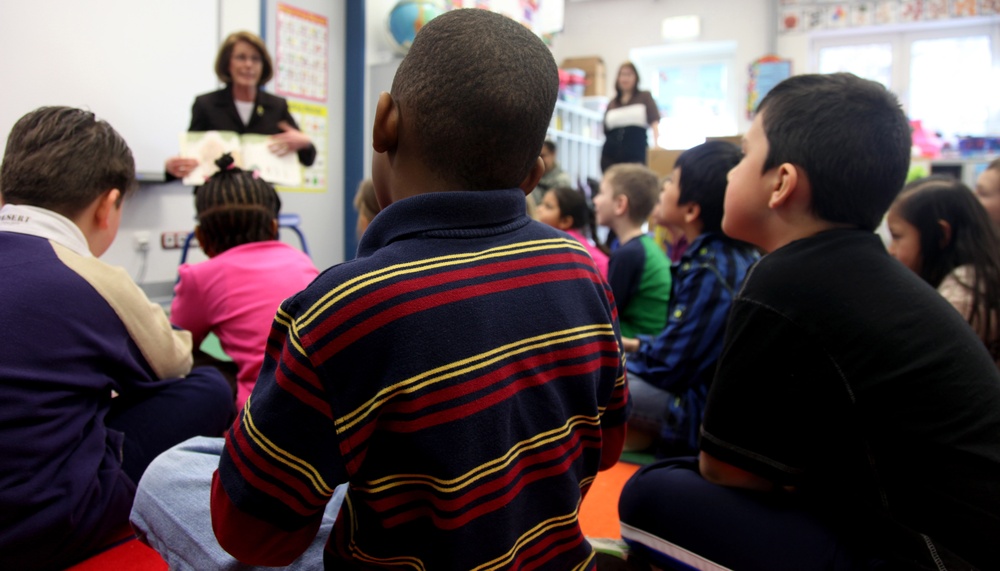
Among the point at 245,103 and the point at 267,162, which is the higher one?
the point at 245,103

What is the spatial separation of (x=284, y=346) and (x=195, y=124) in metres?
2.69

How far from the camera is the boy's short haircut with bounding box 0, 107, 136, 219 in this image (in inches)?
45.4

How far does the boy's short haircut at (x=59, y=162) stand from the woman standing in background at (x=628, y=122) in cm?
386

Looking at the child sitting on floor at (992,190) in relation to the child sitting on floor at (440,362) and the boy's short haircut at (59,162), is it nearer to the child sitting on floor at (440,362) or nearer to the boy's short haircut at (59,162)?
the child sitting on floor at (440,362)

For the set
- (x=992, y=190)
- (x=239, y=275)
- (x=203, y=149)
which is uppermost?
(x=203, y=149)

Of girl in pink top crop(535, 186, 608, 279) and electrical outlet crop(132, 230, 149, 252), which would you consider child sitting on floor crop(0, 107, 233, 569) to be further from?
electrical outlet crop(132, 230, 149, 252)

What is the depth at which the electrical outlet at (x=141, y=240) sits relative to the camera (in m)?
3.17

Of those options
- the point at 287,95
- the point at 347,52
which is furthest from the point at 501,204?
the point at 347,52

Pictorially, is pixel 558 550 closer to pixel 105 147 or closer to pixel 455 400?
pixel 455 400

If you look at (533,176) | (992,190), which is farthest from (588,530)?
(992,190)

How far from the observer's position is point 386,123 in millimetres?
668

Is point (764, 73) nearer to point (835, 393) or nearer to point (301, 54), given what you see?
point (301, 54)

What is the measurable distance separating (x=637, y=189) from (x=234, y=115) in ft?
5.84

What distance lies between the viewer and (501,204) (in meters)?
0.68
